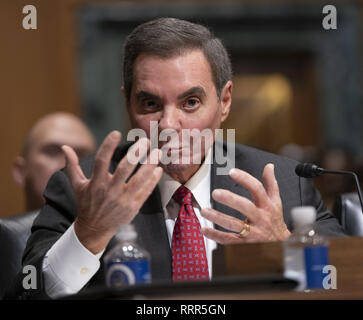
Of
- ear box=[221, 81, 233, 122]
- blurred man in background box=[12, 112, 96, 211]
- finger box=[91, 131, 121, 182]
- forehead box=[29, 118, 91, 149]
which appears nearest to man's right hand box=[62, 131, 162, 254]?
finger box=[91, 131, 121, 182]

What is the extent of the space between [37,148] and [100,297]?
2.19 metres

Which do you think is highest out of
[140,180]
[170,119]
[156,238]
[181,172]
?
[170,119]

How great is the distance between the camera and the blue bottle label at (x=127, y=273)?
1.44 meters

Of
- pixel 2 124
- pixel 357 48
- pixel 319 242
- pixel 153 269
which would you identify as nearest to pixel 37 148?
pixel 153 269

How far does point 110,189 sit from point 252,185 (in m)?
0.35

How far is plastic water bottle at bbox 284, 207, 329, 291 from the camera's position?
147cm

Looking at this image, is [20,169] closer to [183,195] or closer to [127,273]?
[183,195]

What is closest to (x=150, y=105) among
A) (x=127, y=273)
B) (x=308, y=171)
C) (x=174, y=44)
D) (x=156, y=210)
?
(x=174, y=44)

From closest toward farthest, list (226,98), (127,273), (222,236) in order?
(127,273), (222,236), (226,98)

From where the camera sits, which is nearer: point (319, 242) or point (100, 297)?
point (100, 297)

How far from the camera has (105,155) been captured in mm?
1599

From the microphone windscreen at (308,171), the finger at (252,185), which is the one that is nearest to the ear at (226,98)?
the microphone windscreen at (308,171)

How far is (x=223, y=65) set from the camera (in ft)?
7.55
